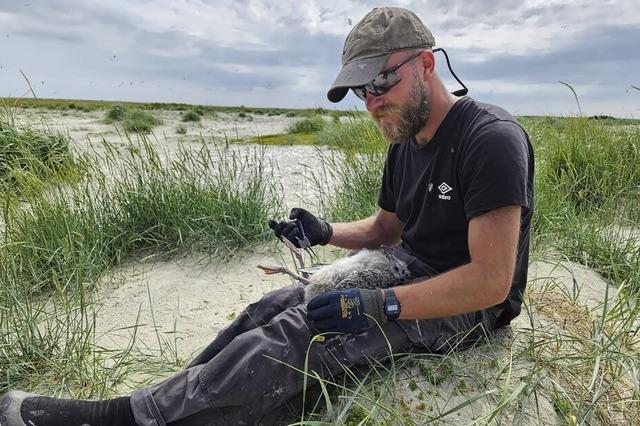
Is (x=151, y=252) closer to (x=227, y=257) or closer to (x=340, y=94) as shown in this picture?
(x=227, y=257)

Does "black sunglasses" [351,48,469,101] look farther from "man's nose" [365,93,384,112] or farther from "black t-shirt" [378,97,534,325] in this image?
"black t-shirt" [378,97,534,325]

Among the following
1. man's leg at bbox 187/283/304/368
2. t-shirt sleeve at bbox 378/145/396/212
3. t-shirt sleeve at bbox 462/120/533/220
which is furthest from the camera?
t-shirt sleeve at bbox 378/145/396/212

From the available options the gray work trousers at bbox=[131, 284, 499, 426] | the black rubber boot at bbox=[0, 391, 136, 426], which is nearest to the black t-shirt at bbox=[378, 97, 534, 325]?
the gray work trousers at bbox=[131, 284, 499, 426]

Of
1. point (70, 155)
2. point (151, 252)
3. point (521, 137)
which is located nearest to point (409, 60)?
point (521, 137)

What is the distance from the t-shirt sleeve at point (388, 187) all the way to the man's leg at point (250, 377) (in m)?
0.85

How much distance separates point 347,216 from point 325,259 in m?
0.63

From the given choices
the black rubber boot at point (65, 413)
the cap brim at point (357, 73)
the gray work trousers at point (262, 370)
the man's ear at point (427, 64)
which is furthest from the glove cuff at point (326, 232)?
the black rubber boot at point (65, 413)

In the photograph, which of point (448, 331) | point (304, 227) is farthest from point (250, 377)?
point (304, 227)

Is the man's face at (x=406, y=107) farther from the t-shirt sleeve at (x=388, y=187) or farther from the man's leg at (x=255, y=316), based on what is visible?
the man's leg at (x=255, y=316)

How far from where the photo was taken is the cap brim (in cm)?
199

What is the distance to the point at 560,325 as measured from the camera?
8.14 ft

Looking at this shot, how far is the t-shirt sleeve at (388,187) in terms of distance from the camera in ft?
8.26

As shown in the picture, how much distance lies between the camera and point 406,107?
2.03 meters

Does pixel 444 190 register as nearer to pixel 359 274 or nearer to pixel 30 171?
pixel 359 274
